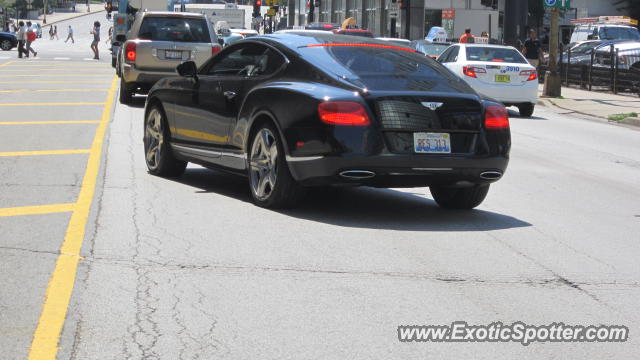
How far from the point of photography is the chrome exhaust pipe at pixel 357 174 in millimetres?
8414

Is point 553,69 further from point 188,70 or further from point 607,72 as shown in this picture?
point 188,70

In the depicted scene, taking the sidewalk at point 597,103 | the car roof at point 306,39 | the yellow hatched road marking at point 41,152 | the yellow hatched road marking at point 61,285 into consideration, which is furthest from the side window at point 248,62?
the sidewalk at point 597,103

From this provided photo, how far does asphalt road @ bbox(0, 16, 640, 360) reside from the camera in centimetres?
528

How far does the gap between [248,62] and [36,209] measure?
2301mm

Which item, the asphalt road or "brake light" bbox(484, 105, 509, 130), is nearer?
the asphalt road

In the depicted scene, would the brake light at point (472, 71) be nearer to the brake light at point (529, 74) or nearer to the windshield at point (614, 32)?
the brake light at point (529, 74)

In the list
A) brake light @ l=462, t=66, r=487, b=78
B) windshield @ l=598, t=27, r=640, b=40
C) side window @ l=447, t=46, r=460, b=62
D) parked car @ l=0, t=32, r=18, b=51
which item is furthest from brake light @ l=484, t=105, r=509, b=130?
parked car @ l=0, t=32, r=18, b=51

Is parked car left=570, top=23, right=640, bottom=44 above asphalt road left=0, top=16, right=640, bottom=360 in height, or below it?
above

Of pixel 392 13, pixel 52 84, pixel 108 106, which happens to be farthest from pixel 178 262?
pixel 392 13

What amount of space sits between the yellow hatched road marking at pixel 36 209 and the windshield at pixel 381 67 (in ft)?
7.72

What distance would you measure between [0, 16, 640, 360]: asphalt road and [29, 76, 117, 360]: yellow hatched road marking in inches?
0.7

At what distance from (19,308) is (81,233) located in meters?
2.18

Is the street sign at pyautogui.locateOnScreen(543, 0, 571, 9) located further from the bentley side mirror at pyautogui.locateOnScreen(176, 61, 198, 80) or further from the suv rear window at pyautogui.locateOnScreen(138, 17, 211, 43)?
the bentley side mirror at pyautogui.locateOnScreen(176, 61, 198, 80)

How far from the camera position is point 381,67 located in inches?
357
